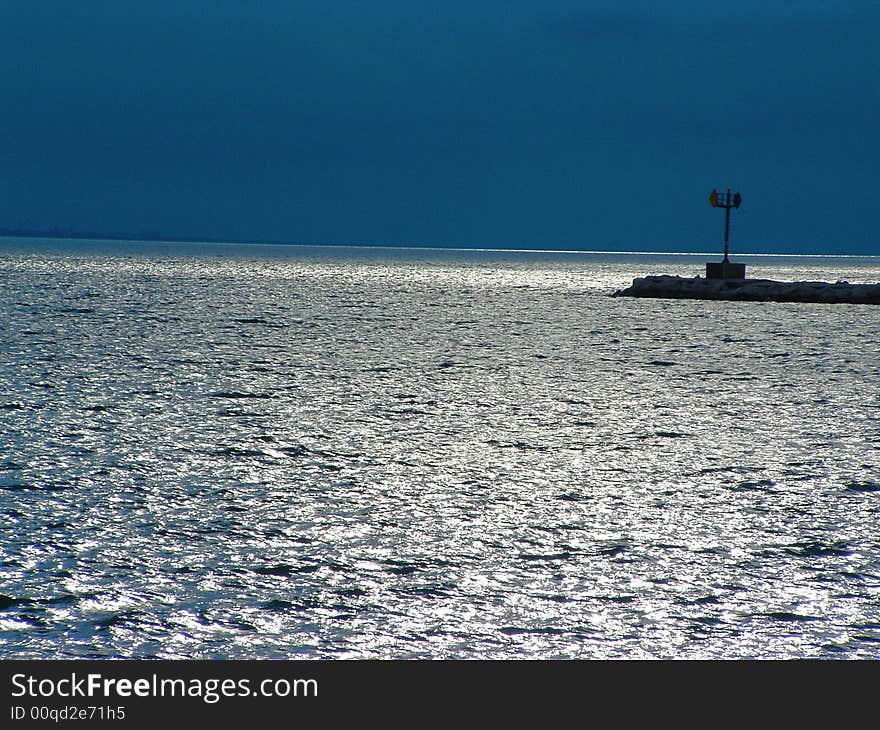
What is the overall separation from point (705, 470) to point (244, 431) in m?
7.74

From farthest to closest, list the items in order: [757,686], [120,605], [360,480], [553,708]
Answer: [360,480]
[120,605]
[757,686]
[553,708]

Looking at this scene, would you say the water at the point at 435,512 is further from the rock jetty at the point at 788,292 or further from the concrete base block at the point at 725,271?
the concrete base block at the point at 725,271

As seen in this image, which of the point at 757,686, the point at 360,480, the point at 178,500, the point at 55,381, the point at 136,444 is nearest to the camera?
the point at 757,686

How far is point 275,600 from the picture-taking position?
8305 mm

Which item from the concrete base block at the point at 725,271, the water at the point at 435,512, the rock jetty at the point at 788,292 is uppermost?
the concrete base block at the point at 725,271

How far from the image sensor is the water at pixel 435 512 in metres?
7.70

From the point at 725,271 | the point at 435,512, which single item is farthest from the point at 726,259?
the point at 435,512

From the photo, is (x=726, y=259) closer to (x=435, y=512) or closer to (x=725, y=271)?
(x=725, y=271)

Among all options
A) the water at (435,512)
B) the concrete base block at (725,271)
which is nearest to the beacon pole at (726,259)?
the concrete base block at (725,271)

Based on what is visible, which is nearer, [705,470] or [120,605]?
[120,605]

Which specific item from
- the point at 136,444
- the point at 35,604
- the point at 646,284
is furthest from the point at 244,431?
the point at 646,284

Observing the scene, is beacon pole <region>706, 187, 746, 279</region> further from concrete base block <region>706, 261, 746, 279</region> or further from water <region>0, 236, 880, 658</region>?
water <region>0, 236, 880, 658</region>

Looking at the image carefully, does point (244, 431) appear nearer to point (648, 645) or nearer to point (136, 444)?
point (136, 444)

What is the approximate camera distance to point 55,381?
939 inches
